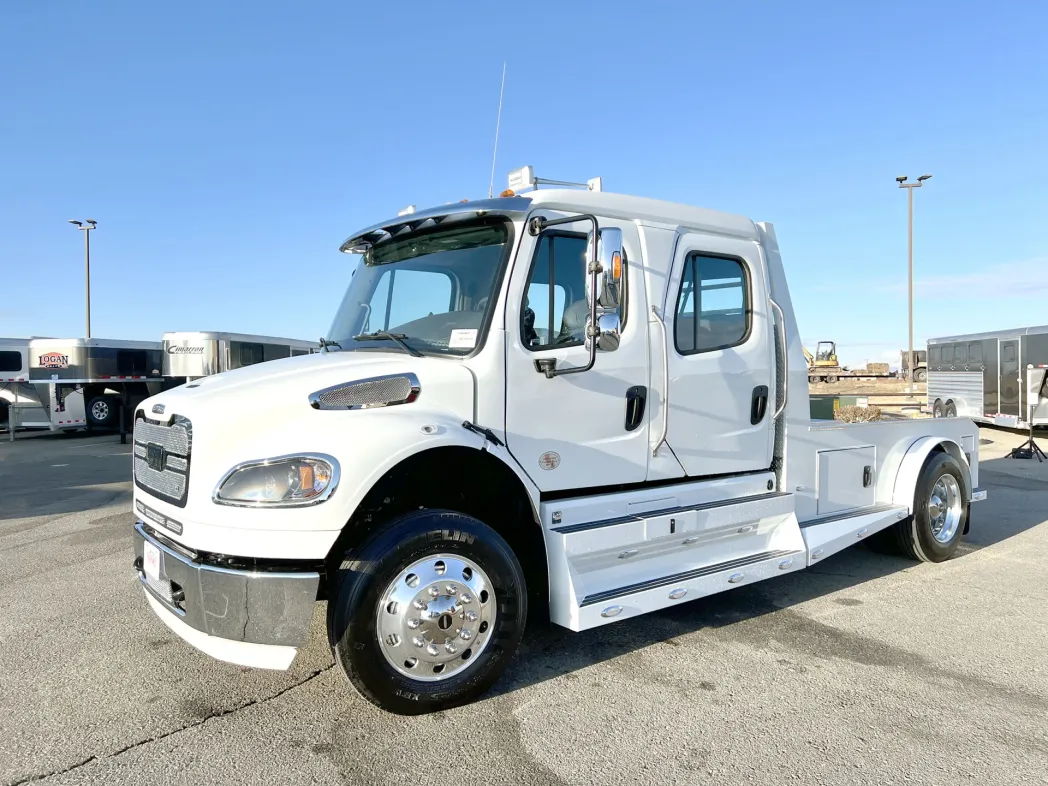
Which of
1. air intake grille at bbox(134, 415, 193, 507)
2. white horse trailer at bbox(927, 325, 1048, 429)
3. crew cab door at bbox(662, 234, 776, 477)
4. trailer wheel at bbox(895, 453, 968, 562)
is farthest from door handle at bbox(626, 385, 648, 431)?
white horse trailer at bbox(927, 325, 1048, 429)

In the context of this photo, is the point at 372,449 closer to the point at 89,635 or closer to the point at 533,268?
the point at 533,268

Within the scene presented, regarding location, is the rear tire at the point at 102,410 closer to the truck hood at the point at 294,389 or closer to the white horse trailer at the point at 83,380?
the white horse trailer at the point at 83,380

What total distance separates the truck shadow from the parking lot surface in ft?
0.07

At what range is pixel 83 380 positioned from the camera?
18.1 meters

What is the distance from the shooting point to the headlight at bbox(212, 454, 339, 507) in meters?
3.03

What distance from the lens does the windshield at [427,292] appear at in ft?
12.3

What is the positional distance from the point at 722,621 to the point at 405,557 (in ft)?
7.71

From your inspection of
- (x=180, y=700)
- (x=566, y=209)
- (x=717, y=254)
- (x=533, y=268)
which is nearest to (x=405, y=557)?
(x=180, y=700)

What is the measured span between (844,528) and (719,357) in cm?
168

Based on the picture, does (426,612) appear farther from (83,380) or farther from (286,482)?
(83,380)

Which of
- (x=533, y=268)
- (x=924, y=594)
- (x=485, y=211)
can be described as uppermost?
(x=485, y=211)

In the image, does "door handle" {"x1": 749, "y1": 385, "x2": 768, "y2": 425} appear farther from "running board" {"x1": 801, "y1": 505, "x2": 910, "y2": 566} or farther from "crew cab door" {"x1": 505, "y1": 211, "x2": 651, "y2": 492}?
"crew cab door" {"x1": 505, "y1": 211, "x2": 651, "y2": 492}

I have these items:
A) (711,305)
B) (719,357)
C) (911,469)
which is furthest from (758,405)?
(911,469)

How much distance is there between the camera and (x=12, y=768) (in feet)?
9.41
